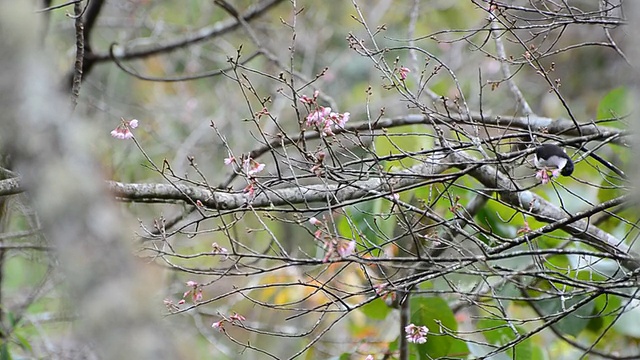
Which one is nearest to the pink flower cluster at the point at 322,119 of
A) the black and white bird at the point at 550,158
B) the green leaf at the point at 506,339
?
the black and white bird at the point at 550,158

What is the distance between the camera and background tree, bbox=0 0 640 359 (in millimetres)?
782

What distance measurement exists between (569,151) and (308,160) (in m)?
1.13

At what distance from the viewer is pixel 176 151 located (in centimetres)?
580

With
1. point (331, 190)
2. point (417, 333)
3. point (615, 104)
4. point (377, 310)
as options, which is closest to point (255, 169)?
point (331, 190)

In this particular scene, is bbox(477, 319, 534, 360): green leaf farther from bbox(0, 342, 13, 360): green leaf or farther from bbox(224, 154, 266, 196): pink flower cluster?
bbox(0, 342, 13, 360): green leaf

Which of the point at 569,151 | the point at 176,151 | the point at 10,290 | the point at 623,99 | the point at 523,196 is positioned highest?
the point at 176,151

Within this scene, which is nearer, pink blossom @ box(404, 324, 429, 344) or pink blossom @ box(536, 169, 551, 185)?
pink blossom @ box(536, 169, 551, 185)

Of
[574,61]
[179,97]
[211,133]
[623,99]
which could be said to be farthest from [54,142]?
[574,61]

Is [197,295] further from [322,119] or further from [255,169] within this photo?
[322,119]

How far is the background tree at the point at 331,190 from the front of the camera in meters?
0.78

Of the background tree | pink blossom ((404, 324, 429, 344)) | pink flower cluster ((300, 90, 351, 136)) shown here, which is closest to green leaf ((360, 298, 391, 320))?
the background tree

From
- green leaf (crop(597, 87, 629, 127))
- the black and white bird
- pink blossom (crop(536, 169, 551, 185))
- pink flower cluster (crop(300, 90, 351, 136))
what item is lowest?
pink blossom (crop(536, 169, 551, 185))

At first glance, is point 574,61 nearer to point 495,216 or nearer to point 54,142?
point 495,216

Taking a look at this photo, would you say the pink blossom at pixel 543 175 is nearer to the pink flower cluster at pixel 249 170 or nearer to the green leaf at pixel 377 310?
the pink flower cluster at pixel 249 170
